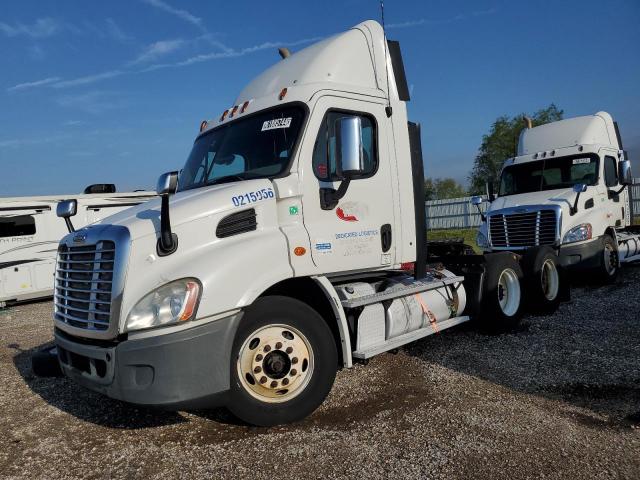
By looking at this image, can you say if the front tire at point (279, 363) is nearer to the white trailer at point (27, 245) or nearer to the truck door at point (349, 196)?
the truck door at point (349, 196)

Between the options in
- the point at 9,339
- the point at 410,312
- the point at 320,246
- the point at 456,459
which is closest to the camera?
the point at 456,459

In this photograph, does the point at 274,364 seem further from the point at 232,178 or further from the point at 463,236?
the point at 463,236

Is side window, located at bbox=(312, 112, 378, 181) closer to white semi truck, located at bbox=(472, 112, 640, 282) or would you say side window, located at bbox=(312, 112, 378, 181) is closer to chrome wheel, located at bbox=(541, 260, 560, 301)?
chrome wheel, located at bbox=(541, 260, 560, 301)

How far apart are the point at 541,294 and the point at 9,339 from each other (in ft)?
30.4

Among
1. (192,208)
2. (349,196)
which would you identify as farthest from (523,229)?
(192,208)

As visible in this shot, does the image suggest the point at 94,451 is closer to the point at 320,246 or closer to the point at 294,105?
the point at 320,246

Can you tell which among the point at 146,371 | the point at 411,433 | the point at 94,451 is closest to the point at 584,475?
the point at 411,433

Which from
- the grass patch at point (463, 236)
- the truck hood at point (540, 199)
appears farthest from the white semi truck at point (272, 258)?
the grass patch at point (463, 236)

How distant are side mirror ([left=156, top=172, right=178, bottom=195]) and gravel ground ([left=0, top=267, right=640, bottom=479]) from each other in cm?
203

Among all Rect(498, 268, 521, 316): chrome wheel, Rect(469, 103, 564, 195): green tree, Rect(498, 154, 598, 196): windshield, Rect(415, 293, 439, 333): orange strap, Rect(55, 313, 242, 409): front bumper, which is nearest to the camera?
Rect(55, 313, 242, 409): front bumper

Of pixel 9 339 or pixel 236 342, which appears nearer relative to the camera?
pixel 236 342

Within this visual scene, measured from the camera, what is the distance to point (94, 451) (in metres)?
4.13

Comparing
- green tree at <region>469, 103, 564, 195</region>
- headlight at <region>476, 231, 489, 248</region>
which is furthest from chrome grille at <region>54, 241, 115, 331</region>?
green tree at <region>469, 103, 564, 195</region>

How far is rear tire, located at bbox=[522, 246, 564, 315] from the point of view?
770cm
